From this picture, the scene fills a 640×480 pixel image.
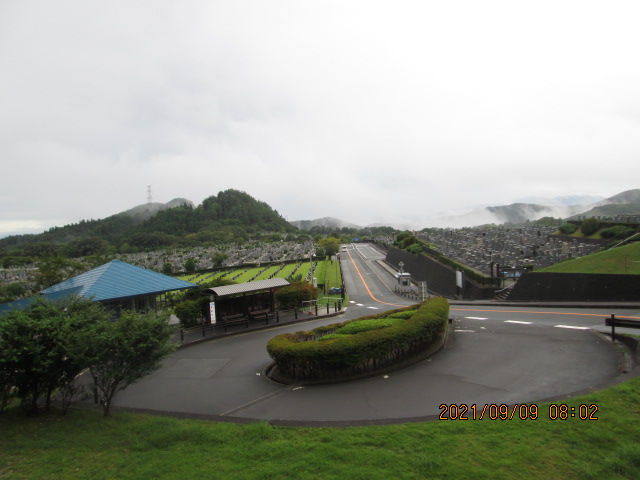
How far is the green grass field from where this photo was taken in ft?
58.4

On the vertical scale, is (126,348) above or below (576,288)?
above

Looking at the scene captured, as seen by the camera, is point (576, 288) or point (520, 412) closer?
point (520, 412)

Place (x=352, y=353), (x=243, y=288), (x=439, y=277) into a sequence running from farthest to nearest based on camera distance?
(x=439, y=277) → (x=243, y=288) → (x=352, y=353)

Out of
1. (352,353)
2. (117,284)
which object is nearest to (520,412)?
(352,353)

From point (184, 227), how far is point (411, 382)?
155 m

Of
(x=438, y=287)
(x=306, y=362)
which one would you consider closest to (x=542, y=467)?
(x=306, y=362)

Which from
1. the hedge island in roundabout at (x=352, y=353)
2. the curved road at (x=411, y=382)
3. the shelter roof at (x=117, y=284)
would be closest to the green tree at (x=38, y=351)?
the curved road at (x=411, y=382)

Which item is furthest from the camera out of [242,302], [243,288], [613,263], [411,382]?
[613,263]

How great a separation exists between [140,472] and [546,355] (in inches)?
366

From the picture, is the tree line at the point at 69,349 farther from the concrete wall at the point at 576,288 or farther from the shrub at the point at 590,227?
the shrub at the point at 590,227

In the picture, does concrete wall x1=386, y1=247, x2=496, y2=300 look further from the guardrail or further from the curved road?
the guardrail

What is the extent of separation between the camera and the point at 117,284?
54.6 ft

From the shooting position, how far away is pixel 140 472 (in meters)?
4.73

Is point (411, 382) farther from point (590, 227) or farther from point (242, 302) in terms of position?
point (590, 227)
